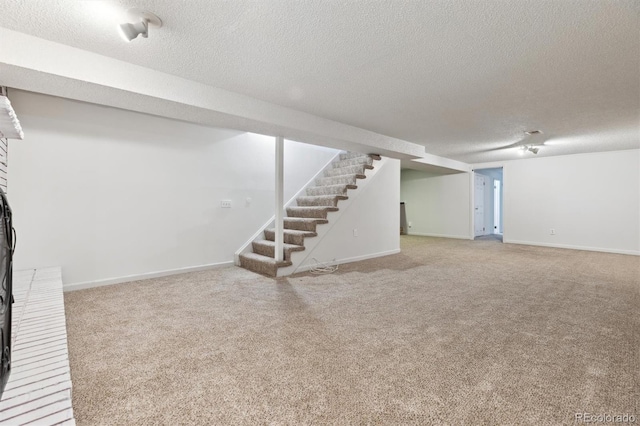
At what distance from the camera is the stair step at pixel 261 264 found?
12.8 ft

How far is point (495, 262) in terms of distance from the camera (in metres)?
4.84

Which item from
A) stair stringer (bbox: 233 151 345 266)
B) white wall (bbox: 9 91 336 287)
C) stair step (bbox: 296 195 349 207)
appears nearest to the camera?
white wall (bbox: 9 91 336 287)

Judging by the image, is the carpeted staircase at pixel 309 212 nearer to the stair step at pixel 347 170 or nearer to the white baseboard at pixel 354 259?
the stair step at pixel 347 170

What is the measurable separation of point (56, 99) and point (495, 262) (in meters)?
6.25

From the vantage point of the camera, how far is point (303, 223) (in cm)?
459

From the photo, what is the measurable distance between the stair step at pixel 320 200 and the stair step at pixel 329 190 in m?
0.14

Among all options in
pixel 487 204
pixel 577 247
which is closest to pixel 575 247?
pixel 577 247

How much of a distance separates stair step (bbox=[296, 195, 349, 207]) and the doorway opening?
4.96 meters

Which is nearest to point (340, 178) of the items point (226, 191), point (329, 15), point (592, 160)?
point (226, 191)

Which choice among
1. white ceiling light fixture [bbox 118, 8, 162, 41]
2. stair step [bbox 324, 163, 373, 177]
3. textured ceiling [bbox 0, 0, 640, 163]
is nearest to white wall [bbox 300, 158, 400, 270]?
stair step [bbox 324, 163, 373, 177]

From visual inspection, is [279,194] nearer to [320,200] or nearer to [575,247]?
[320,200]

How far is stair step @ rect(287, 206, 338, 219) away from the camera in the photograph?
4.56 m

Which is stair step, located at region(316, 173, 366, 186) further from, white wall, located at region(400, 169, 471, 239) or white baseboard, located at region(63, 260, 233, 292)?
white wall, located at region(400, 169, 471, 239)

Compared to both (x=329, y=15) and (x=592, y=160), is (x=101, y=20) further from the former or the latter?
(x=592, y=160)
